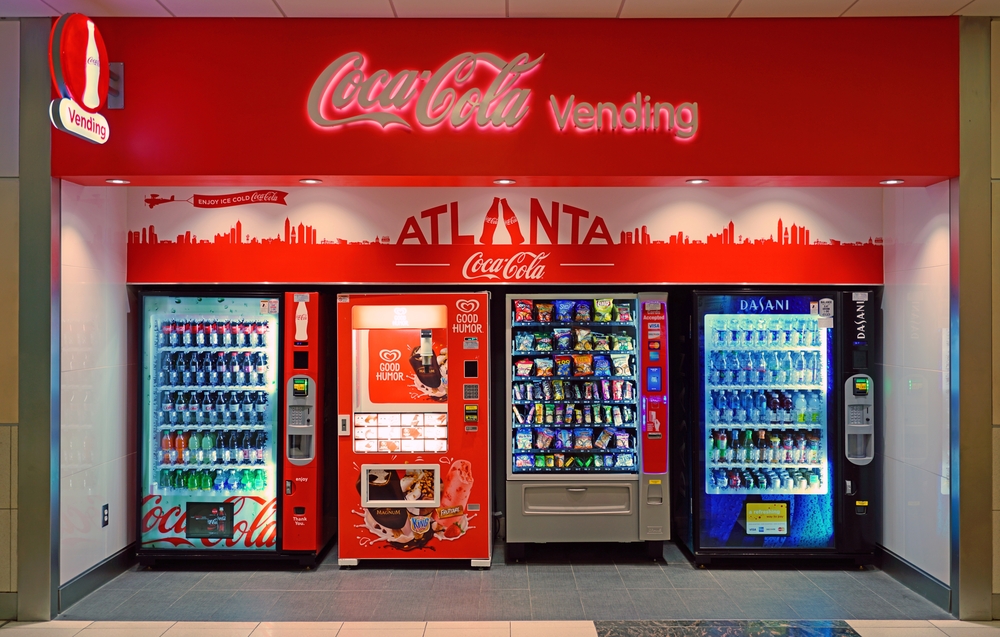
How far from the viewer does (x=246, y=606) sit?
4297 millimetres

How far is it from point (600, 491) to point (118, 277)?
149 inches

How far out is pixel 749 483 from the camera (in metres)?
5.02

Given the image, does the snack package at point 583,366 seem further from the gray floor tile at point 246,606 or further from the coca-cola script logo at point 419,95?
the gray floor tile at point 246,606

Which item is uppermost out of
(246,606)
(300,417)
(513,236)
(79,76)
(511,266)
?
(79,76)

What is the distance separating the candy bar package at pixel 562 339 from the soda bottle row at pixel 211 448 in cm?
226

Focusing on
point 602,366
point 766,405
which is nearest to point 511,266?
point 602,366

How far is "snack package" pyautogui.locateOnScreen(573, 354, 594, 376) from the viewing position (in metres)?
5.07

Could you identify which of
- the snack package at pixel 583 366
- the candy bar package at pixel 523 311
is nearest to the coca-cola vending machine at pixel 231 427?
the candy bar package at pixel 523 311

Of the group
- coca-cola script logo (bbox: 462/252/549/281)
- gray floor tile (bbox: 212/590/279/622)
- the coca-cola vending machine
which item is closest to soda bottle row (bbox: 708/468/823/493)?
coca-cola script logo (bbox: 462/252/549/281)

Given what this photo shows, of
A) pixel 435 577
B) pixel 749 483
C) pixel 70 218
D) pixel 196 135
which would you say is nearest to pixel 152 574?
pixel 435 577

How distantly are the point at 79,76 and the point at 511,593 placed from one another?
3940 mm

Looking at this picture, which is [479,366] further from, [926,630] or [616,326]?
[926,630]

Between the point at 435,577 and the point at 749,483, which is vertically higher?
the point at 749,483

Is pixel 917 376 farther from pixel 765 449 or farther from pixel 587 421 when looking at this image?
pixel 587 421
